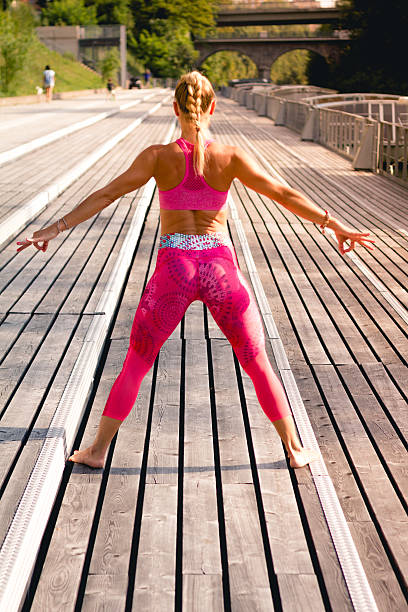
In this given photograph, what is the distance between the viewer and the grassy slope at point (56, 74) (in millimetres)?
35531

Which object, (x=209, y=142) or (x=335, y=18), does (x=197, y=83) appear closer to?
(x=209, y=142)

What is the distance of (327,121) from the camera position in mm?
21547

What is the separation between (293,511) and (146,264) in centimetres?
456

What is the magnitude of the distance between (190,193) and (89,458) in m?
1.26

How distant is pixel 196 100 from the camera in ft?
9.84

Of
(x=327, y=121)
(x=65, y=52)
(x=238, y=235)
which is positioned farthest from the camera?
(x=65, y=52)

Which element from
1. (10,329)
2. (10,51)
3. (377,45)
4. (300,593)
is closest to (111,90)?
(10,51)

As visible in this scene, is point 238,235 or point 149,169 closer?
point 149,169

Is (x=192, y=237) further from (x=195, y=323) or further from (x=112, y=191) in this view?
(x=195, y=323)

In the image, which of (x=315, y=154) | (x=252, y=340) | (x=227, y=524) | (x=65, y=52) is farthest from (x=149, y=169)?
(x=65, y=52)

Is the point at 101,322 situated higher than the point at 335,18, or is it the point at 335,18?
the point at 335,18

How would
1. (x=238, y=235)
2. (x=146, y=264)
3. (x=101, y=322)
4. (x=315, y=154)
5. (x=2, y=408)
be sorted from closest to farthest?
(x=2, y=408) → (x=101, y=322) → (x=146, y=264) → (x=238, y=235) → (x=315, y=154)

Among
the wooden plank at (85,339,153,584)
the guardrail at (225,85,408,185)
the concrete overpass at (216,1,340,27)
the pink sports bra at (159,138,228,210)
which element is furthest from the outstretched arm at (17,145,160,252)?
the concrete overpass at (216,1,340,27)

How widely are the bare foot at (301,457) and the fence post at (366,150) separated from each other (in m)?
13.2
